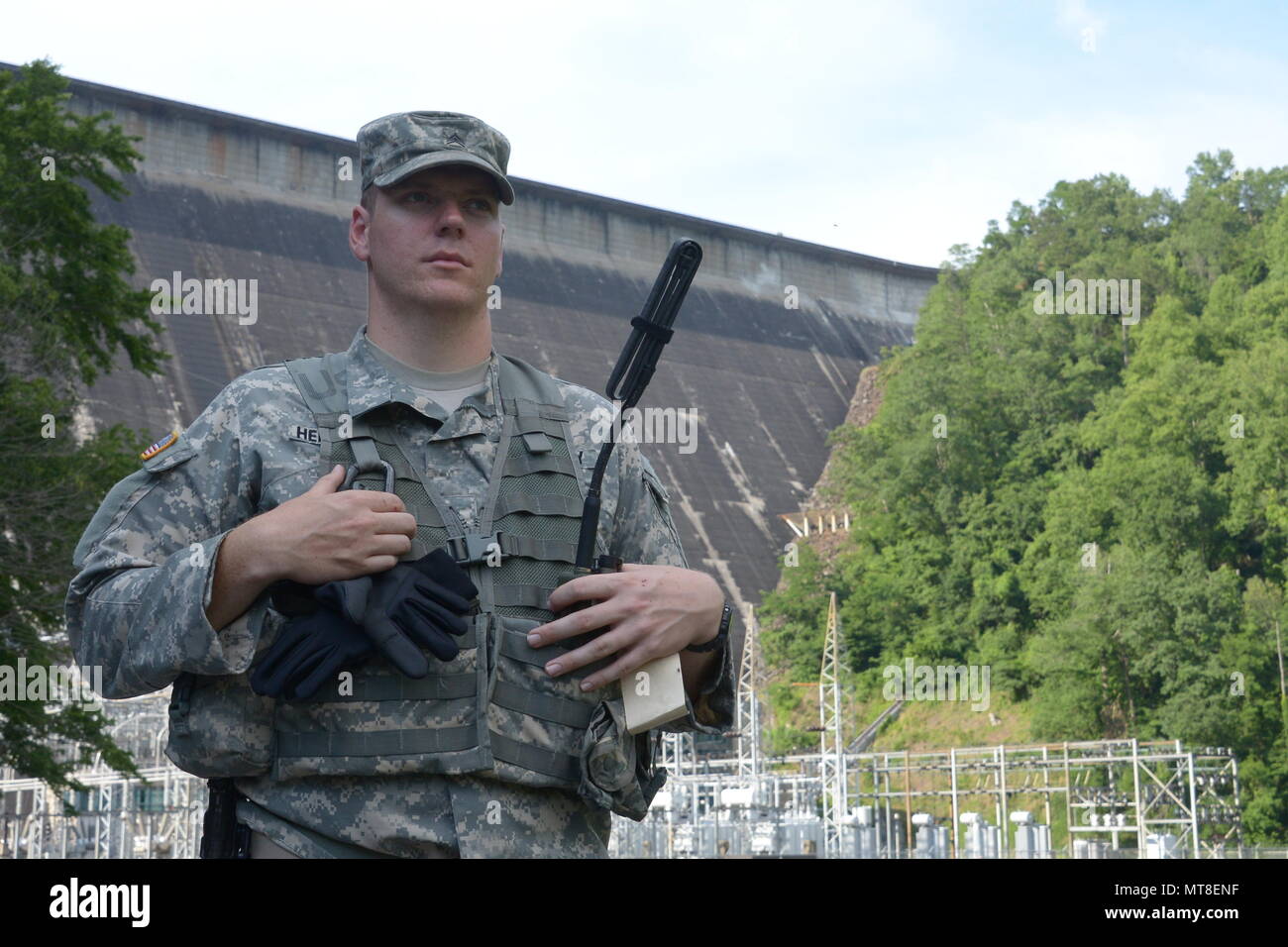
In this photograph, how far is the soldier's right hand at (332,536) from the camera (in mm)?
2572

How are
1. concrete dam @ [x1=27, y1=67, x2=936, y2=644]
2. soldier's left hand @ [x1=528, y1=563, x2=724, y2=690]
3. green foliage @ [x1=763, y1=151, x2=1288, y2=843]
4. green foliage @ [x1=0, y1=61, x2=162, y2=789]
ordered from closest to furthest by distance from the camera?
soldier's left hand @ [x1=528, y1=563, x2=724, y2=690], green foliage @ [x1=0, y1=61, x2=162, y2=789], green foliage @ [x1=763, y1=151, x2=1288, y2=843], concrete dam @ [x1=27, y1=67, x2=936, y2=644]

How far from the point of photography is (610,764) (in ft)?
9.06

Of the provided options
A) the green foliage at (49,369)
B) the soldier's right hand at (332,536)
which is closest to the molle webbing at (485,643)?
the soldier's right hand at (332,536)

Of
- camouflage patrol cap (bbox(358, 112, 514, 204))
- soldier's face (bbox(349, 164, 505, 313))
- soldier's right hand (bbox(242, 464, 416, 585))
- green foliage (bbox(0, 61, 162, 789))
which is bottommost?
soldier's right hand (bbox(242, 464, 416, 585))

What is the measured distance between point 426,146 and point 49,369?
15911mm

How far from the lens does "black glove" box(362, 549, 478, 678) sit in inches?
104

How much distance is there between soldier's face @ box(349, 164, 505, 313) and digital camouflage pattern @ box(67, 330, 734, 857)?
0.52 feet

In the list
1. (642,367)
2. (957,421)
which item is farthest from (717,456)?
(642,367)

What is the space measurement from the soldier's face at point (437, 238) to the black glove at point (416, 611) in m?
0.49

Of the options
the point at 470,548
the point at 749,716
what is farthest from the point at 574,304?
the point at 470,548

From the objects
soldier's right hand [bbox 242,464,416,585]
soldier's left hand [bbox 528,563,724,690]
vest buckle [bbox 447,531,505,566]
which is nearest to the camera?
soldier's right hand [bbox 242,464,416,585]

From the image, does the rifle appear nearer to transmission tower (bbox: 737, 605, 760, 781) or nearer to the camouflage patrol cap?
the camouflage patrol cap

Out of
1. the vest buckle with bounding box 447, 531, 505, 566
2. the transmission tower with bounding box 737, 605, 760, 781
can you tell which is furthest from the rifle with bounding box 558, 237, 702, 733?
the transmission tower with bounding box 737, 605, 760, 781
